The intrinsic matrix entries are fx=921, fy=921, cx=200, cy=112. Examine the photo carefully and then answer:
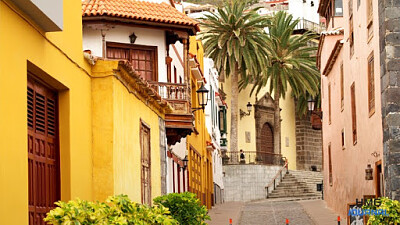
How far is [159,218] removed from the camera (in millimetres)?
9172

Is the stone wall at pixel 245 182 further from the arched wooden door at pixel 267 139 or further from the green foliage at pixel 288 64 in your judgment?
the arched wooden door at pixel 267 139

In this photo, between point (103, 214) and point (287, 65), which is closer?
point (103, 214)

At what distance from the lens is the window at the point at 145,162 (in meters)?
15.8

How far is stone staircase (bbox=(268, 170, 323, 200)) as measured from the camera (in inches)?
2196

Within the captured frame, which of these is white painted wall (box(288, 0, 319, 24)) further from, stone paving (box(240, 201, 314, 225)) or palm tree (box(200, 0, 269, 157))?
stone paving (box(240, 201, 314, 225))

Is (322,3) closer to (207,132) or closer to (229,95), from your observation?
(207,132)

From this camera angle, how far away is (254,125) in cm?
6625

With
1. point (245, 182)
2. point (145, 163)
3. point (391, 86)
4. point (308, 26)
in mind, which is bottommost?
point (245, 182)

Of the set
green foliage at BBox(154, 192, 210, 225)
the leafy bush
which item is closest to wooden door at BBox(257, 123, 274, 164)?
green foliage at BBox(154, 192, 210, 225)

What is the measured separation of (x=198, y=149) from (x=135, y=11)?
52.2 ft

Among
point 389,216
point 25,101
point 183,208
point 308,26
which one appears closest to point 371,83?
point 183,208

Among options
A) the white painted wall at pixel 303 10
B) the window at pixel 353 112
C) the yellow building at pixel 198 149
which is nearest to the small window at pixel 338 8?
the yellow building at pixel 198 149

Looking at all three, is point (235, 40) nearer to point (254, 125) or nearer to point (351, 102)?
point (254, 125)

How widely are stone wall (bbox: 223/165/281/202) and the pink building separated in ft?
49.2
